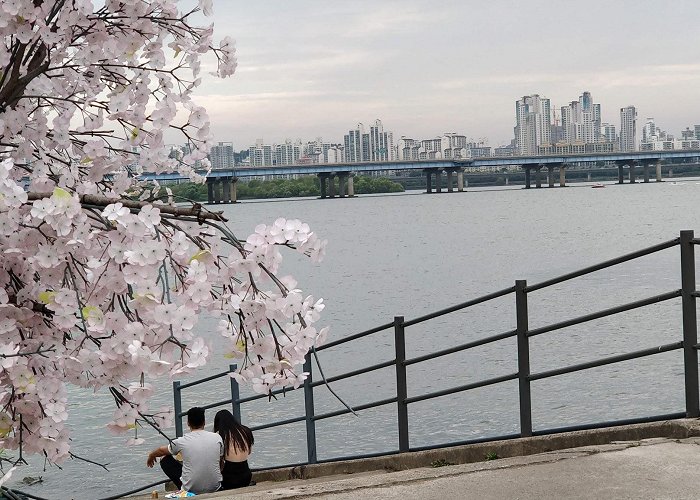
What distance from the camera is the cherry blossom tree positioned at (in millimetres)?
3451

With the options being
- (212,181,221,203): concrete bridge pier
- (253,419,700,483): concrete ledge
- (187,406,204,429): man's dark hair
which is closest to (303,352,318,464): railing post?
(253,419,700,483): concrete ledge

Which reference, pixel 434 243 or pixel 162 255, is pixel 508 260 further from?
pixel 162 255

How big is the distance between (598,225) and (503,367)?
7080 cm

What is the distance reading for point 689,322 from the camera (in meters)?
6.67

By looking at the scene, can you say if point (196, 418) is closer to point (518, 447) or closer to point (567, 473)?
point (518, 447)

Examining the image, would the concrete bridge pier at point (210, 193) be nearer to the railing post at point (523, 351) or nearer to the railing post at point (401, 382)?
the railing post at point (401, 382)

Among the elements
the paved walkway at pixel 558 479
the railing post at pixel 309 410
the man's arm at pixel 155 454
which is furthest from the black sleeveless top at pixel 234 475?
the paved walkway at pixel 558 479

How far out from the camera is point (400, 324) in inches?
324

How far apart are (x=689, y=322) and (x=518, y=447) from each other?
1.48 metres

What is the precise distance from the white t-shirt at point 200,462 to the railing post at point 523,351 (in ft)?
8.19

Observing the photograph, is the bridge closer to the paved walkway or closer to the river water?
the river water

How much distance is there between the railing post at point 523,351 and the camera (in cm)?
718

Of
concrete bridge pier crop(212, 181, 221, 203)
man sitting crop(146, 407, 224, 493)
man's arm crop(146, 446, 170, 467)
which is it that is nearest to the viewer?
man sitting crop(146, 407, 224, 493)

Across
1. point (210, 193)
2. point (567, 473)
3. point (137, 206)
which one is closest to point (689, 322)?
point (567, 473)
